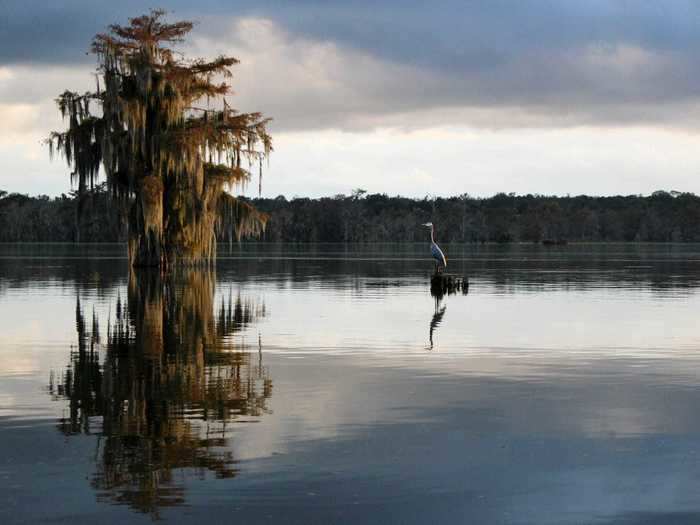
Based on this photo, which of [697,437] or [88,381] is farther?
[88,381]

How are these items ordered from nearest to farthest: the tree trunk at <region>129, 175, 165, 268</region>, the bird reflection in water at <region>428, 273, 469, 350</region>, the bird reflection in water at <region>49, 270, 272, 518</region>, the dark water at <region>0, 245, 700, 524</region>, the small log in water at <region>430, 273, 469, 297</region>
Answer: the dark water at <region>0, 245, 700, 524</region>, the bird reflection in water at <region>49, 270, 272, 518</region>, the bird reflection in water at <region>428, 273, 469, 350</region>, the small log in water at <region>430, 273, 469, 297</region>, the tree trunk at <region>129, 175, 165, 268</region>

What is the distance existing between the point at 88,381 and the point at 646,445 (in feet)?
21.9

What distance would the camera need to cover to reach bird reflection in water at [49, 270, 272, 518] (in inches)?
321

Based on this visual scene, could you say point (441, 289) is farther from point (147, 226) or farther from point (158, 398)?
point (158, 398)

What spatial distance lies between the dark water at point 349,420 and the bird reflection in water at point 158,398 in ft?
0.10

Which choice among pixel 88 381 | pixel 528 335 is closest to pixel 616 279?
pixel 528 335

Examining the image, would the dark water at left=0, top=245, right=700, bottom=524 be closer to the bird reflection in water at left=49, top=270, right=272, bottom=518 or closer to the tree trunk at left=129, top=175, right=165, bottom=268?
the bird reflection in water at left=49, top=270, right=272, bottom=518

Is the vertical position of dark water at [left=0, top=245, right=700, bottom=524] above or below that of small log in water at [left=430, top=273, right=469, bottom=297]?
below

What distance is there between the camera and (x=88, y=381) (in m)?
12.9

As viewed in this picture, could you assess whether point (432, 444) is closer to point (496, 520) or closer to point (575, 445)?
point (575, 445)

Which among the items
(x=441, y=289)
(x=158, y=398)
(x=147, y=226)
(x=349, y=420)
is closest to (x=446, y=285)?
(x=441, y=289)

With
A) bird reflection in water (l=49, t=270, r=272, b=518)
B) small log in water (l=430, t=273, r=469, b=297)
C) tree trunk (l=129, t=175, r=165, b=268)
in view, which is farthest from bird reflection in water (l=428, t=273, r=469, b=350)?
tree trunk (l=129, t=175, r=165, b=268)

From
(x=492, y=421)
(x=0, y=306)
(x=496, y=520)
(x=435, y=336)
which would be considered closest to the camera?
(x=496, y=520)

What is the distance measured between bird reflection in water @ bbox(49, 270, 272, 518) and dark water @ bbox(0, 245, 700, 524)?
32mm
